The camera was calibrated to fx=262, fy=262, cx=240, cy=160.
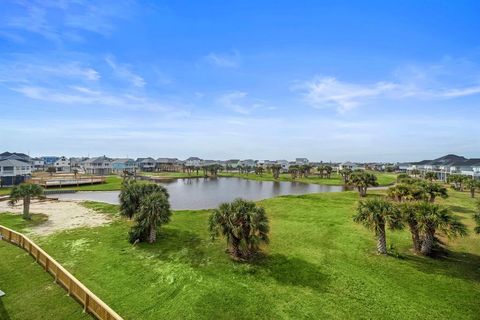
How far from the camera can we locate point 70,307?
12.9 meters

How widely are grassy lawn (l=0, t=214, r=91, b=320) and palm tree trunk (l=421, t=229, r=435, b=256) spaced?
21403mm

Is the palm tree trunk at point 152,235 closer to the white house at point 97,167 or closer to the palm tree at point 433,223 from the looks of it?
the palm tree at point 433,223

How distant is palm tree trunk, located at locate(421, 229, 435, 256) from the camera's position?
61.1 ft

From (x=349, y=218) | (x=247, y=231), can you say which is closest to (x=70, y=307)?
(x=247, y=231)

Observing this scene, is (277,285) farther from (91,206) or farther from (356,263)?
(91,206)

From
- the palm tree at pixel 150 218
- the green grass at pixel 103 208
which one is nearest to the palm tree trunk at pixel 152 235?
the palm tree at pixel 150 218

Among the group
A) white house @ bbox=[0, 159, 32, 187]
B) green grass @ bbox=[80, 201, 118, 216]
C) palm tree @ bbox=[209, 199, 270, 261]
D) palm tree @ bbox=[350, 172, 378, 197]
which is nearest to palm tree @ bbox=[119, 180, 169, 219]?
palm tree @ bbox=[209, 199, 270, 261]

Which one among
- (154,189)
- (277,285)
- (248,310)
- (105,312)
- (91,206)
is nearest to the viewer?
(105,312)

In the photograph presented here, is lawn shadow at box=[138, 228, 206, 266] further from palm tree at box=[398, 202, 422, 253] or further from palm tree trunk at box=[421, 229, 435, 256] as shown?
palm tree trunk at box=[421, 229, 435, 256]

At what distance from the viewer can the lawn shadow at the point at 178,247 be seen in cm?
1872

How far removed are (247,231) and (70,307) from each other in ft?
34.3

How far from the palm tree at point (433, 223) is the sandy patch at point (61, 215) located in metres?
29.4

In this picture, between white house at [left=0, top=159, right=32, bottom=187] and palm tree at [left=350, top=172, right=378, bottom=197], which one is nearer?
palm tree at [left=350, top=172, right=378, bottom=197]

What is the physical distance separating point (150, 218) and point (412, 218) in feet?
65.1
